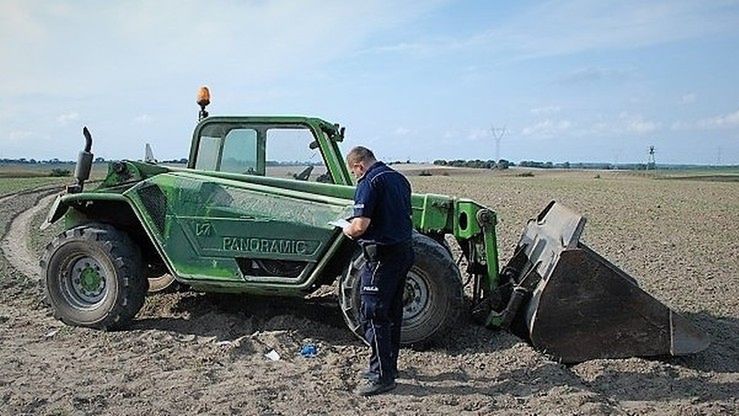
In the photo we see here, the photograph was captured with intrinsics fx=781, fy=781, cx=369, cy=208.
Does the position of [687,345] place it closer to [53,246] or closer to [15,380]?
[15,380]

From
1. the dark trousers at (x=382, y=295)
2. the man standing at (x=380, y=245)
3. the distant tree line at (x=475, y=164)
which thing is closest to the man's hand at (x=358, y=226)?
the man standing at (x=380, y=245)

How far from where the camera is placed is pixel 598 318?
627 centimetres

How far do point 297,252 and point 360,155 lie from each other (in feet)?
5.04

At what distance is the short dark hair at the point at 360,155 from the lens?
224 inches

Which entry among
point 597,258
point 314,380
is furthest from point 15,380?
point 597,258

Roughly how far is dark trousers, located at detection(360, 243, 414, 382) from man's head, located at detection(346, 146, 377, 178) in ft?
1.93

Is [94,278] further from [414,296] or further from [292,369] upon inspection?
[414,296]

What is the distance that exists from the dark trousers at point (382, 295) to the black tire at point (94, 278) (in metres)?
2.64

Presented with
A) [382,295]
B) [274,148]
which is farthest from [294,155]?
[382,295]

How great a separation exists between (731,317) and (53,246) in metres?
6.86

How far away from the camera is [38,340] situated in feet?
22.9

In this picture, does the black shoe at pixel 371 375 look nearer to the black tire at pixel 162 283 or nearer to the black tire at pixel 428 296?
the black tire at pixel 428 296

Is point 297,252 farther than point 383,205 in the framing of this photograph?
Yes

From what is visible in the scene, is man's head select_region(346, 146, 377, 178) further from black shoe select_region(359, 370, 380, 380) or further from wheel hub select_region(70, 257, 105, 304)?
wheel hub select_region(70, 257, 105, 304)
